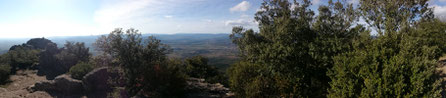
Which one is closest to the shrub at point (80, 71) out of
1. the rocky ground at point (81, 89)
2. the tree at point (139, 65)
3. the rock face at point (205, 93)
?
the rocky ground at point (81, 89)

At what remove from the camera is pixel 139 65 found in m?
22.0

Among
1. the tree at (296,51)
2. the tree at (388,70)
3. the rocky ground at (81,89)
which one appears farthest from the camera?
the rocky ground at (81,89)

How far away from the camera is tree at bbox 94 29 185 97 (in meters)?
21.7

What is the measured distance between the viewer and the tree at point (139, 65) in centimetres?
2169

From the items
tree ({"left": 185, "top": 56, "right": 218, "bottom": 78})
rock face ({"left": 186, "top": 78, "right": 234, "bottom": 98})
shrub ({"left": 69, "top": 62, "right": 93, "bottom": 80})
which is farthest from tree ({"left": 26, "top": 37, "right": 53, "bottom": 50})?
rock face ({"left": 186, "top": 78, "right": 234, "bottom": 98})

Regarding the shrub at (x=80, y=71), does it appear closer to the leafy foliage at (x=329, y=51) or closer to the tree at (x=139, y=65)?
the tree at (x=139, y=65)

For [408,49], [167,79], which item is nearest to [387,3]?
[408,49]

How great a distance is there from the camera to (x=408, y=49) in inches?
457

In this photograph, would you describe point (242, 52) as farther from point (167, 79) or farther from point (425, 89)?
point (425, 89)

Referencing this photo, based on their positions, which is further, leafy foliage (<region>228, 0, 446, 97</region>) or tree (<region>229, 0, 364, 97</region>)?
tree (<region>229, 0, 364, 97</region>)

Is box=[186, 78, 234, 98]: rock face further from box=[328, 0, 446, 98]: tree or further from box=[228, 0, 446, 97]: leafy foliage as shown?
box=[328, 0, 446, 98]: tree

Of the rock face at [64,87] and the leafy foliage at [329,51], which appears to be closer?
the leafy foliage at [329,51]

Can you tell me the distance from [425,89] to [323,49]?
6368 millimetres

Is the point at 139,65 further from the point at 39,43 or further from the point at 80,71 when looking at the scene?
the point at 39,43
